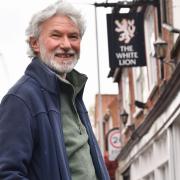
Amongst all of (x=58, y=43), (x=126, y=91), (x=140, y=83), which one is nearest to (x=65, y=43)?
(x=58, y=43)

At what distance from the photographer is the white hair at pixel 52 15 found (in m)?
3.60

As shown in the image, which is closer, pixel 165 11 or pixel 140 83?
pixel 165 11

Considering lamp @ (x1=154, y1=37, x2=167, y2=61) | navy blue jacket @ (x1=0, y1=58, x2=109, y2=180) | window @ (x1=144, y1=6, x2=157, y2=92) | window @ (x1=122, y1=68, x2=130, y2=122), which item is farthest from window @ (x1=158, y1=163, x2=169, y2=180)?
navy blue jacket @ (x1=0, y1=58, x2=109, y2=180)

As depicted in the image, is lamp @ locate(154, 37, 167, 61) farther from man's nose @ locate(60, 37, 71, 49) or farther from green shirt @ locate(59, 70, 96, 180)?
man's nose @ locate(60, 37, 71, 49)

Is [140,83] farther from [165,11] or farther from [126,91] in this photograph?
[165,11]

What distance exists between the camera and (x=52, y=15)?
3598 mm

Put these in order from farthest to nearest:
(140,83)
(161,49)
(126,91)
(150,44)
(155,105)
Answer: (126,91), (140,83), (150,44), (155,105), (161,49)

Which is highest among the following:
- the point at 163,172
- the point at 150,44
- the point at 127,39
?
the point at 127,39

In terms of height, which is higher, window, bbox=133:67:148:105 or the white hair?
the white hair

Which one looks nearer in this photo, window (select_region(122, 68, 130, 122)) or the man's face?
the man's face

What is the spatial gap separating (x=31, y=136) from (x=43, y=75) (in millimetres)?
360

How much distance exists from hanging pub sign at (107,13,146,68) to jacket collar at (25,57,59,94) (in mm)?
13515

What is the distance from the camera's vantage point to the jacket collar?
3.54 metres

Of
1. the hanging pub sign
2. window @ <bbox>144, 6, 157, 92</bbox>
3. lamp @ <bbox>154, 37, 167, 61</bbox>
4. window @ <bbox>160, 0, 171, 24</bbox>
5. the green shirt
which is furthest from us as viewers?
window @ <bbox>144, 6, 157, 92</bbox>
